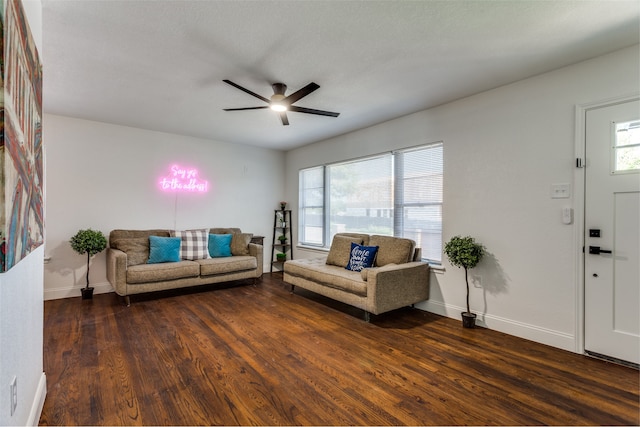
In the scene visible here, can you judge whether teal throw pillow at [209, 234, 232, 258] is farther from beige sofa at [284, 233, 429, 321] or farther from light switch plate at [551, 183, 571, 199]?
light switch plate at [551, 183, 571, 199]

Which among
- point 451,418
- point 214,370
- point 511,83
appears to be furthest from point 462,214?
point 214,370

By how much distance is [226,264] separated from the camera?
4.63 m

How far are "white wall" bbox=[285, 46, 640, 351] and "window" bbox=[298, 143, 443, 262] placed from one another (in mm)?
224

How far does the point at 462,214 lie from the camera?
3.48 metres

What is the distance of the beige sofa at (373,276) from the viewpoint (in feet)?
10.9

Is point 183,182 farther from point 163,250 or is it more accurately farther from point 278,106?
point 278,106

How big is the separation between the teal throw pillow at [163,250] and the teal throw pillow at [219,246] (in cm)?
56

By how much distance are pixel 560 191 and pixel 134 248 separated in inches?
204

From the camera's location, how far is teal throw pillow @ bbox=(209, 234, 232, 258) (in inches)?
194

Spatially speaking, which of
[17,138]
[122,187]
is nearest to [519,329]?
[17,138]

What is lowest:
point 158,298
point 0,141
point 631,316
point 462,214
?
point 158,298

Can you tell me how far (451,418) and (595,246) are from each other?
201 centimetres

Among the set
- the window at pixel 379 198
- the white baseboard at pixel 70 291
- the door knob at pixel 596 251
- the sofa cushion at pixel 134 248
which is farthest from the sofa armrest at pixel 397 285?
the white baseboard at pixel 70 291

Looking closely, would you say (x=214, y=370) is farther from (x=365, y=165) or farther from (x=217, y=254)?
(x=365, y=165)
